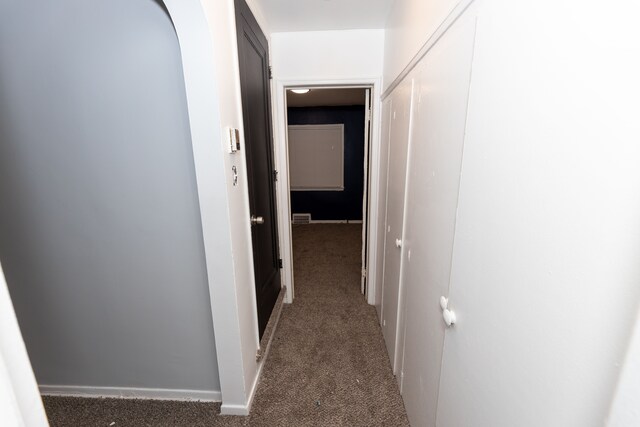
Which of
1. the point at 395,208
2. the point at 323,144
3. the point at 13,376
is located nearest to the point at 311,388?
the point at 395,208

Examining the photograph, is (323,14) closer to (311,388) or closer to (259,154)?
(259,154)

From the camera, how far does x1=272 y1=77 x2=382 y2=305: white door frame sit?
7.51 feet

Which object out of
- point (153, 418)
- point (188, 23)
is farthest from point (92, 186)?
point (153, 418)

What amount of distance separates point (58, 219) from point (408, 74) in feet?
6.39

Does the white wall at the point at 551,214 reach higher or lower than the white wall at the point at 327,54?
lower

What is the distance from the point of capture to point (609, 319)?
39cm

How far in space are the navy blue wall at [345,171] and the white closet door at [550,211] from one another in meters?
4.76

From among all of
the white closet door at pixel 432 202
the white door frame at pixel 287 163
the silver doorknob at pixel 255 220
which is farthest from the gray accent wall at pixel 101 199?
the white door frame at pixel 287 163

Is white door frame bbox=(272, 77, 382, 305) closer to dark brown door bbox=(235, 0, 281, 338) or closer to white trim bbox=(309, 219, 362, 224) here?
dark brown door bbox=(235, 0, 281, 338)

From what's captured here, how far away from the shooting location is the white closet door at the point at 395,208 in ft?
4.99

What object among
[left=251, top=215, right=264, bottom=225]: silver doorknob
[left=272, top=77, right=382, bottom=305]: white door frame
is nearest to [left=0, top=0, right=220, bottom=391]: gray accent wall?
[left=251, top=215, right=264, bottom=225]: silver doorknob

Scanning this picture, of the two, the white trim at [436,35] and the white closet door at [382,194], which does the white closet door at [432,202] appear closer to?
the white trim at [436,35]

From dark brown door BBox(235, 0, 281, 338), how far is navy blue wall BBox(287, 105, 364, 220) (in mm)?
3300

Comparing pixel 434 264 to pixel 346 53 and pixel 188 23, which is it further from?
pixel 346 53
